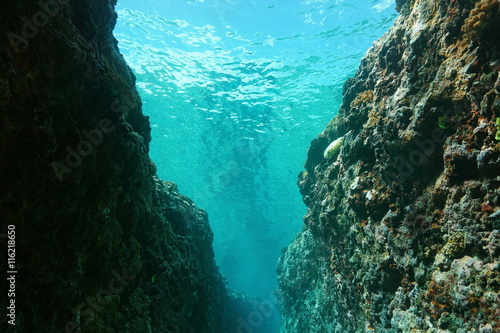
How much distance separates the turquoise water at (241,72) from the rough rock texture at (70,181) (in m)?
9.49

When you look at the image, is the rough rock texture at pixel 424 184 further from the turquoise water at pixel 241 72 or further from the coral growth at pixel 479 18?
the turquoise water at pixel 241 72

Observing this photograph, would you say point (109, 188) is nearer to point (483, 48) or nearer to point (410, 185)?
point (410, 185)

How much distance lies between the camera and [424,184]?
532 centimetres

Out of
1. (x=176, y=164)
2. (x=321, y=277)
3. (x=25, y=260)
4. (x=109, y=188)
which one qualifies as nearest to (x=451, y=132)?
(x=109, y=188)

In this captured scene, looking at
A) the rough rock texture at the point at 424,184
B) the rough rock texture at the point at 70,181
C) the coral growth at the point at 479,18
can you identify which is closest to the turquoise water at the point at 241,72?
the rough rock texture at the point at 424,184

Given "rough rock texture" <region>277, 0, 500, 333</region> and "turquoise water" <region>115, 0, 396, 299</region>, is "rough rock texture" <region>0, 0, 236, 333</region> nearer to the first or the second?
"rough rock texture" <region>277, 0, 500, 333</region>

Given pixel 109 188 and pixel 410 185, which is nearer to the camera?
pixel 109 188

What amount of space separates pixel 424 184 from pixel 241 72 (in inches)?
576

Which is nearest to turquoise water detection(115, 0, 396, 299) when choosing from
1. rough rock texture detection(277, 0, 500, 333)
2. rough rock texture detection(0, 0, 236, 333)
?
rough rock texture detection(277, 0, 500, 333)

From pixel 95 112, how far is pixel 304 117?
69.7ft

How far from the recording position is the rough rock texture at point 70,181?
283cm

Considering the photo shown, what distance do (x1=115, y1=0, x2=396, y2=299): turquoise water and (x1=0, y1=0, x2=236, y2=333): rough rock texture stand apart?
31.1ft

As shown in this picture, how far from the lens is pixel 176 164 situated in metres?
33.6

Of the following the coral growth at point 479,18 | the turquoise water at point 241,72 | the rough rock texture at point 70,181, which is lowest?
the rough rock texture at point 70,181
